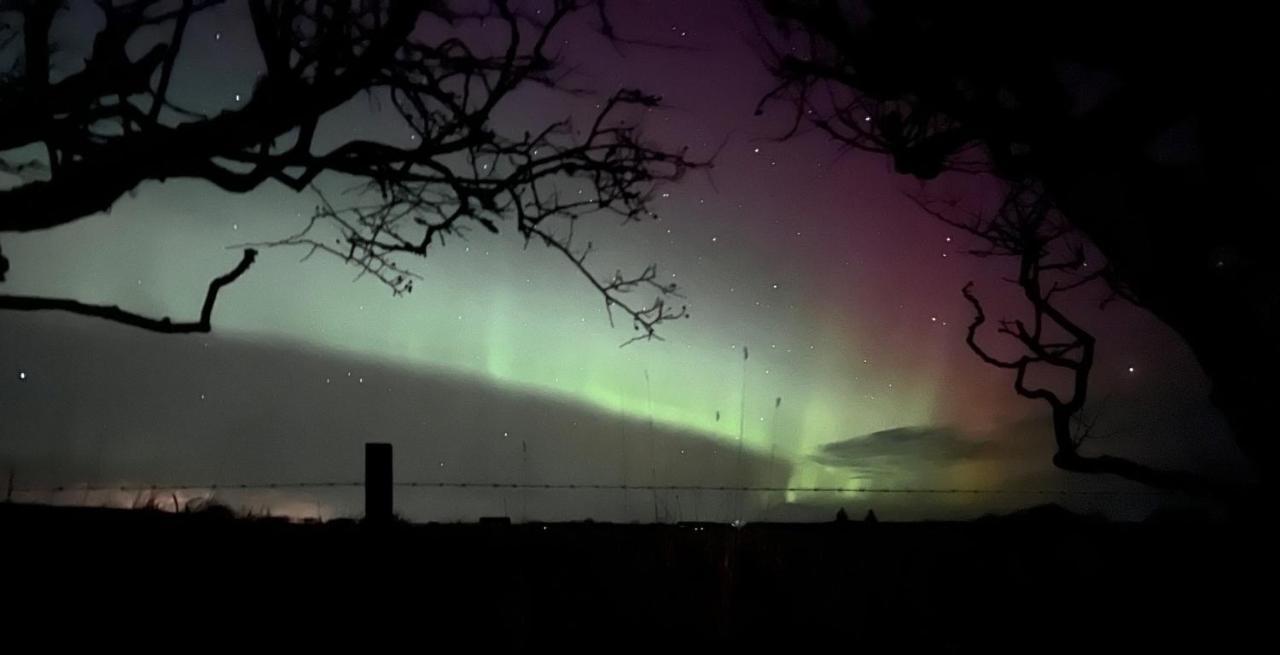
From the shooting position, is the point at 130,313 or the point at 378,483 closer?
the point at 130,313

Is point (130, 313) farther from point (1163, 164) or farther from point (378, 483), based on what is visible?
point (1163, 164)

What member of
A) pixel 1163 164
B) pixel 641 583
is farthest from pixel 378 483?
pixel 1163 164

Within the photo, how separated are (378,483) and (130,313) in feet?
7.05

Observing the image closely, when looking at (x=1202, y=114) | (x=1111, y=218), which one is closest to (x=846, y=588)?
(x=1111, y=218)

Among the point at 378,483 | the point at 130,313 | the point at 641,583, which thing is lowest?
the point at 641,583

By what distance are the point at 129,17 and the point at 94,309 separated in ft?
5.79

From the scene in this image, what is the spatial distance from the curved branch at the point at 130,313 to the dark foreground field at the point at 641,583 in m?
1.42

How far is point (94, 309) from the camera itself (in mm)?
5820

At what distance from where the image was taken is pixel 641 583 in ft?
22.6

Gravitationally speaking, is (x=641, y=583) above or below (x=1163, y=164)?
below

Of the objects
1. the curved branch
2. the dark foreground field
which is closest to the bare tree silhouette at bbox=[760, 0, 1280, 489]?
the dark foreground field

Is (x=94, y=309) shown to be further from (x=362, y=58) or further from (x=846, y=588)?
(x=846, y=588)

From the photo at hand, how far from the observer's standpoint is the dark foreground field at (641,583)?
18.9 feet

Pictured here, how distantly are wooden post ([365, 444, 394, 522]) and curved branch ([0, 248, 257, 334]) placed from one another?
1.72 metres
